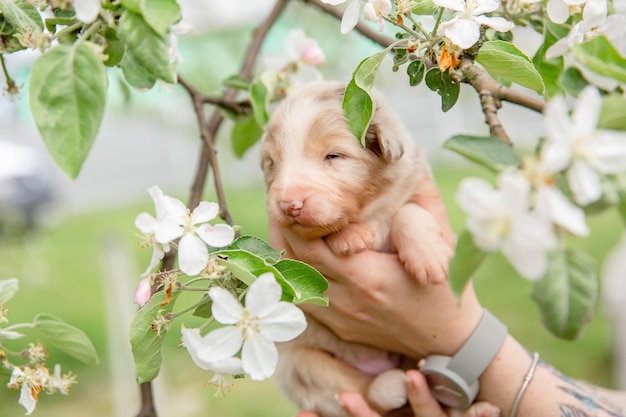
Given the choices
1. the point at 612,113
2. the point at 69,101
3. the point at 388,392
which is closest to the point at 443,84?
the point at 612,113

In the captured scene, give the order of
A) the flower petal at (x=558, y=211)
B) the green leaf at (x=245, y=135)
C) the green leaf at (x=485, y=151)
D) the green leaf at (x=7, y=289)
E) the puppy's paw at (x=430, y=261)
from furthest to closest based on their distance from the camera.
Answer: the green leaf at (x=245, y=135) < the puppy's paw at (x=430, y=261) < the green leaf at (x=7, y=289) < the green leaf at (x=485, y=151) < the flower petal at (x=558, y=211)

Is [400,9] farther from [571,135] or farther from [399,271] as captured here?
[399,271]

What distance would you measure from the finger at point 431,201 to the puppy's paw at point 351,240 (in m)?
0.19

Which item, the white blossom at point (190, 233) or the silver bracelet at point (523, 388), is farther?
the silver bracelet at point (523, 388)

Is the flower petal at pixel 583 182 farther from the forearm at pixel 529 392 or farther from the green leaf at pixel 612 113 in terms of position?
the forearm at pixel 529 392

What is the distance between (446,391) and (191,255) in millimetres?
781

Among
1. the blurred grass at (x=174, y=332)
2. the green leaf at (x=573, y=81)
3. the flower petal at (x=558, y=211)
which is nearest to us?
the flower petal at (x=558, y=211)

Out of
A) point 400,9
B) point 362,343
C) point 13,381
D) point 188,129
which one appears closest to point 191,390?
point 188,129

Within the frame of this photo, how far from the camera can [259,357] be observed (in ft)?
3.10

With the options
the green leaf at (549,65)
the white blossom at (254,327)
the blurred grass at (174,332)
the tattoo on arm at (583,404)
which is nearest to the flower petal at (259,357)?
the white blossom at (254,327)

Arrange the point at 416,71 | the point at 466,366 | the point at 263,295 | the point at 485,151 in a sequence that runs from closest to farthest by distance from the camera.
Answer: the point at 485,151 < the point at 263,295 < the point at 416,71 < the point at 466,366

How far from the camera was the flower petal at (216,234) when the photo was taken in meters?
1.01

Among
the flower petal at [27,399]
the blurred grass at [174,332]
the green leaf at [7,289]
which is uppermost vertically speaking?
the green leaf at [7,289]

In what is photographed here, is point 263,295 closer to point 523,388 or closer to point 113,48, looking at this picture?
point 113,48
